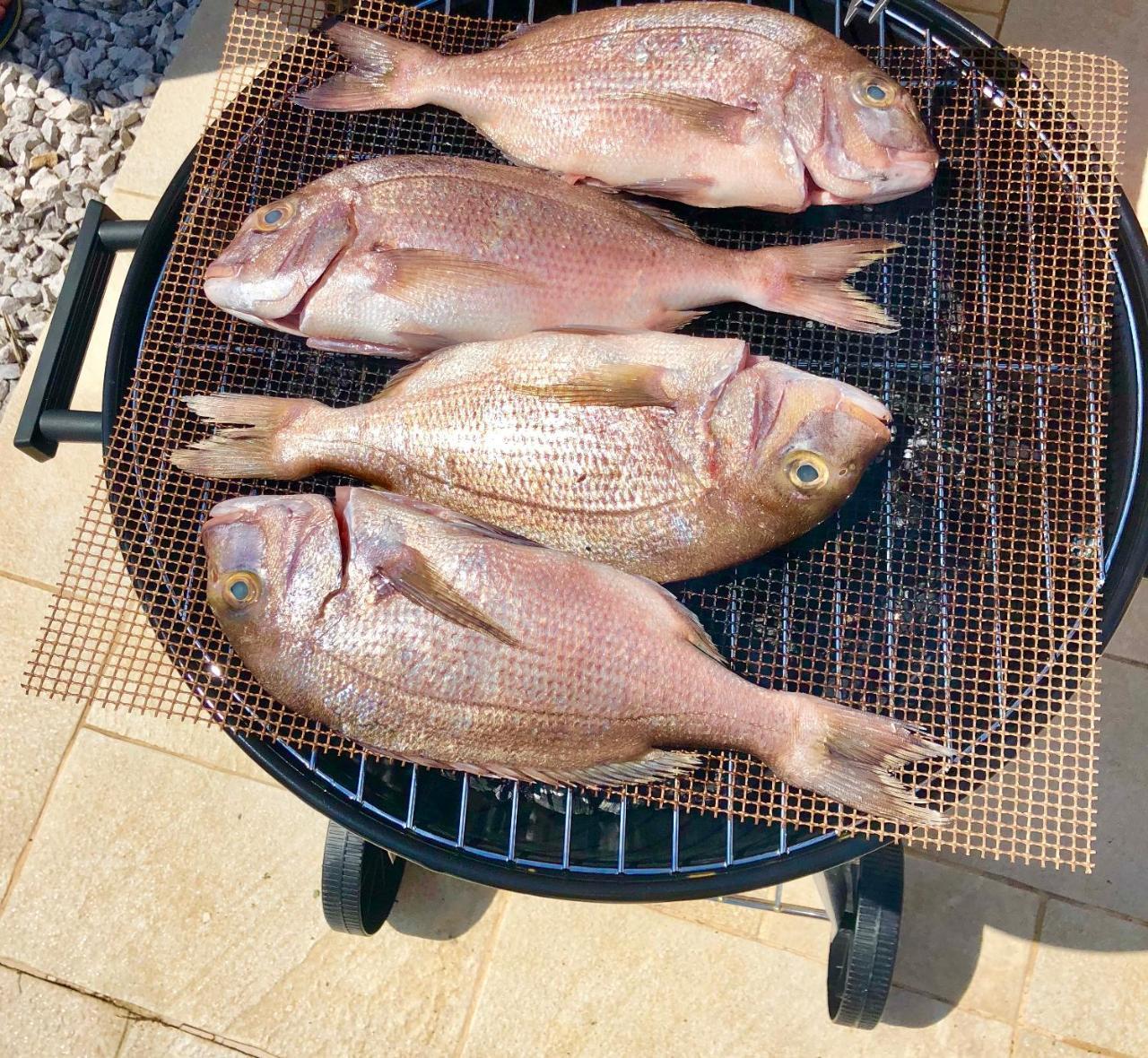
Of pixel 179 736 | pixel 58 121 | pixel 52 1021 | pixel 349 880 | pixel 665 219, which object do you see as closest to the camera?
pixel 665 219

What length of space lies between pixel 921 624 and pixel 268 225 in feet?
6.03

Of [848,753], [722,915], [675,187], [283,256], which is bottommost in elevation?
[722,915]

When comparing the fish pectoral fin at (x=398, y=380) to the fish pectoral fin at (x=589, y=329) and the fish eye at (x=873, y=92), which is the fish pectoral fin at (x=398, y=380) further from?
the fish eye at (x=873, y=92)

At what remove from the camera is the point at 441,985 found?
2.89 m

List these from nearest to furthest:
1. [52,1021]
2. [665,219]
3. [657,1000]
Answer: [665,219]
[657,1000]
[52,1021]

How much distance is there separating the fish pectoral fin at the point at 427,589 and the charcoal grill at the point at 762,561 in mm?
427

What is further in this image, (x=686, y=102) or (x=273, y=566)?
(x=686, y=102)

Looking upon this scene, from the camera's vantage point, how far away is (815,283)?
2.07 m

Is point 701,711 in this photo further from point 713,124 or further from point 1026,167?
point 1026,167

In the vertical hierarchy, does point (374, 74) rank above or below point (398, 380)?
above

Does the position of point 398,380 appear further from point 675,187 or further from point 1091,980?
point 1091,980

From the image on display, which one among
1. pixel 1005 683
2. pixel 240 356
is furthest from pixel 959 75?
pixel 240 356

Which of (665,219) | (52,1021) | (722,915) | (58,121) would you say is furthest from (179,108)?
(722,915)

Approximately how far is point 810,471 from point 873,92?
3.12 ft
